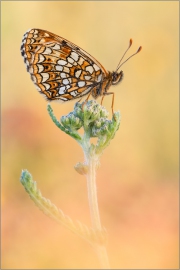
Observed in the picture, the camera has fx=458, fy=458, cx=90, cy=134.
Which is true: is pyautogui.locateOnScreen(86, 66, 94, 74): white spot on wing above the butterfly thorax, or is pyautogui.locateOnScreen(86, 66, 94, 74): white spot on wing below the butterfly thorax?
above

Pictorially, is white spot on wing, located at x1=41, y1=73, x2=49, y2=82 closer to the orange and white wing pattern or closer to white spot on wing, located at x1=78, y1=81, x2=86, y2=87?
the orange and white wing pattern

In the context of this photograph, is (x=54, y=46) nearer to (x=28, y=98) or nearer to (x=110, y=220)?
(x=110, y=220)

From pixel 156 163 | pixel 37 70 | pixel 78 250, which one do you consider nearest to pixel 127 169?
pixel 156 163

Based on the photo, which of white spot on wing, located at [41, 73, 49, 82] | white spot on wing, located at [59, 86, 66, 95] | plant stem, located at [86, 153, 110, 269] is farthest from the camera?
white spot on wing, located at [41, 73, 49, 82]

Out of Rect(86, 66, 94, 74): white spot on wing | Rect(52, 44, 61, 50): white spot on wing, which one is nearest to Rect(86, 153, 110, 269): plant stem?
Rect(86, 66, 94, 74): white spot on wing

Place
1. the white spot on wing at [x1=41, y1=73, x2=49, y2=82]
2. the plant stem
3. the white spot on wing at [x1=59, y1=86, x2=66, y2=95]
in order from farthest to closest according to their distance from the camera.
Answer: the white spot on wing at [x1=41, y1=73, x2=49, y2=82] < the white spot on wing at [x1=59, y1=86, x2=66, y2=95] < the plant stem

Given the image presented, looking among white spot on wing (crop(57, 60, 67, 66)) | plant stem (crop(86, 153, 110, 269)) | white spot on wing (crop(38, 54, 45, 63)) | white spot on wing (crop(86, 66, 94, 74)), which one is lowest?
plant stem (crop(86, 153, 110, 269))

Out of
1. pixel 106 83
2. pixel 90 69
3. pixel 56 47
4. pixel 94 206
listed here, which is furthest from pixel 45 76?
pixel 94 206

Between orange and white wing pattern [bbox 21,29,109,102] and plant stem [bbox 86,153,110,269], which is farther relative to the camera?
orange and white wing pattern [bbox 21,29,109,102]

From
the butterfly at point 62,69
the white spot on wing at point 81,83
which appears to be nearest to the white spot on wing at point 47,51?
the butterfly at point 62,69
